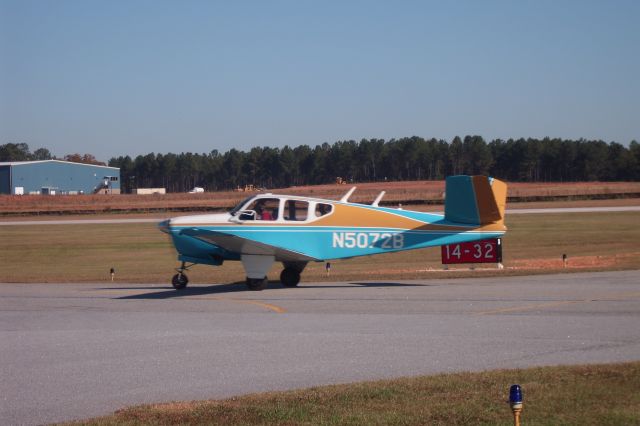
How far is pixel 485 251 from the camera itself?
2312cm

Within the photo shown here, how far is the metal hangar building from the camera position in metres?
109

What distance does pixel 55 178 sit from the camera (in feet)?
381

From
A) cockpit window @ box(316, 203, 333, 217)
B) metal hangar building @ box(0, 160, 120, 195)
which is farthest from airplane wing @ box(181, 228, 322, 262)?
metal hangar building @ box(0, 160, 120, 195)

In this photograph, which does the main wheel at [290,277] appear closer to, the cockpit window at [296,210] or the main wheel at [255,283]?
the main wheel at [255,283]

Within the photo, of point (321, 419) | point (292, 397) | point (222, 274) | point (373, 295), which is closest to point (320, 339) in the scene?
point (292, 397)

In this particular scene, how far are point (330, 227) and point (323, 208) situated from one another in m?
0.49

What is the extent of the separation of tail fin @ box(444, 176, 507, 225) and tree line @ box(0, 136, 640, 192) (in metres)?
76.9

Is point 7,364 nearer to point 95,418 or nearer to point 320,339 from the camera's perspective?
point 95,418

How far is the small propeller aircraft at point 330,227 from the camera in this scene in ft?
60.3

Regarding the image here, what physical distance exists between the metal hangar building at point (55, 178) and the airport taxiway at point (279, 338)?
321 feet

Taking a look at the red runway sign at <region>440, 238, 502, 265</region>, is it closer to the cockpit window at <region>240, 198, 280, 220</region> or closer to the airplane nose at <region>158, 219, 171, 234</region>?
the cockpit window at <region>240, 198, 280, 220</region>

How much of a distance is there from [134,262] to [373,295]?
1692cm

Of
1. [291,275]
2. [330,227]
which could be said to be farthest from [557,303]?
[291,275]

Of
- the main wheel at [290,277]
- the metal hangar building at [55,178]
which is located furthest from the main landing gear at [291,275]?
the metal hangar building at [55,178]
